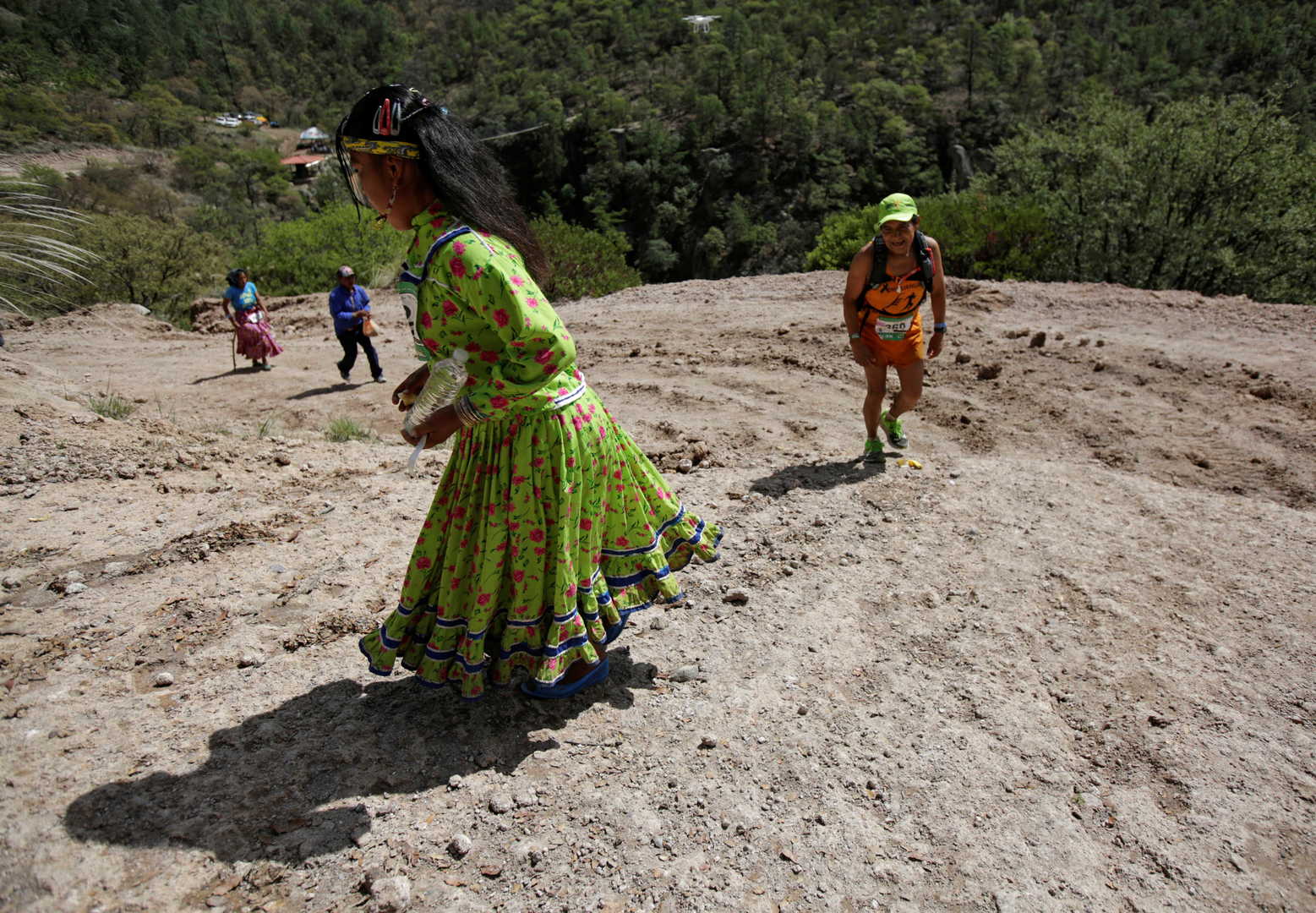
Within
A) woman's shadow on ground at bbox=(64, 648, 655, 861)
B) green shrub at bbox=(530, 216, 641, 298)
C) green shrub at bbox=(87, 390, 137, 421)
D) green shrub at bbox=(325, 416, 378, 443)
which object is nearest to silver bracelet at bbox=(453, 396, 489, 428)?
woman's shadow on ground at bbox=(64, 648, 655, 861)

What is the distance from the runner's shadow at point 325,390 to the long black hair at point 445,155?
669cm

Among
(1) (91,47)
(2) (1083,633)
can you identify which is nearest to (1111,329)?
(2) (1083,633)

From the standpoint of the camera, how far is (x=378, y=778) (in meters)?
2.24

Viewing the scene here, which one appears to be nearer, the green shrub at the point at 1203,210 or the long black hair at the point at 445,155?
the long black hair at the point at 445,155

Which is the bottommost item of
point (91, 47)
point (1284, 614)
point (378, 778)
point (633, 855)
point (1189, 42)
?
point (1284, 614)

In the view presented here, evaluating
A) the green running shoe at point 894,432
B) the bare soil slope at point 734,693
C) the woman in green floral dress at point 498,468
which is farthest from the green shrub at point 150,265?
the woman in green floral dress at point 498,468

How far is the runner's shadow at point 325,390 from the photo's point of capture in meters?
8.18

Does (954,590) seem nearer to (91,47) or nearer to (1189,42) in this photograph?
(1189,42)

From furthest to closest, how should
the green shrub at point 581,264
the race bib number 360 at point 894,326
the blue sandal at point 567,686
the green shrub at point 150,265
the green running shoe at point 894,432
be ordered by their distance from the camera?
1. the green shrub at point 150,265
2. the green shrub at point 581,264
3. the green running shoe at point 894,432
4. the race bib number 360 at point 894,326
5. the blue sandal at point 567,686

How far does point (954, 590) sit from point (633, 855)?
2048mm

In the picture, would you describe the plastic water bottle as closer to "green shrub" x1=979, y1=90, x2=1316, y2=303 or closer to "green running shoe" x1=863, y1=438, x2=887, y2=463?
"green running shoe" x1=863, y1=438, x2=887, y2=463

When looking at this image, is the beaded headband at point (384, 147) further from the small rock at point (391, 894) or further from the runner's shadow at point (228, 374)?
the runner's shadow at point (228, 374)

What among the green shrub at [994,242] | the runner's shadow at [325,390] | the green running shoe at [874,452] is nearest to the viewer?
the green running shoe at [874,452]

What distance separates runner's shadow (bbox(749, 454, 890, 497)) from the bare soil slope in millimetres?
44
